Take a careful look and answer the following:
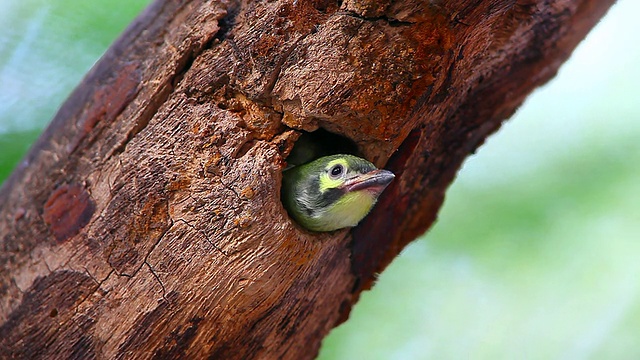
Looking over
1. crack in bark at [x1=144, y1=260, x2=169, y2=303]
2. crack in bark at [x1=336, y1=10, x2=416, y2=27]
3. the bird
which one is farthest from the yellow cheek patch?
crack in bark at [x1=144, y1=260, x2=169, y2=303]

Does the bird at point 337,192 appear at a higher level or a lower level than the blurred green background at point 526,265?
higher

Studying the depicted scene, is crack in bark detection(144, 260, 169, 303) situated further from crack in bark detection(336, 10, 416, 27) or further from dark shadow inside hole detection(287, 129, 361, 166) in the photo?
crack in bark detection(336, 10, 416, 27)

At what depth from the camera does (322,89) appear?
2465mm

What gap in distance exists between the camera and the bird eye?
111 inches

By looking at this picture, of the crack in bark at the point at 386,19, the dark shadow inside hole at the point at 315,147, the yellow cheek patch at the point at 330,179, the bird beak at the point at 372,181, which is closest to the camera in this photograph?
the crack in bark at the point at 386,19

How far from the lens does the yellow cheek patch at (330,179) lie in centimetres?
278

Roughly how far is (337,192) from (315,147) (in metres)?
0.44

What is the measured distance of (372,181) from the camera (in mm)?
2672

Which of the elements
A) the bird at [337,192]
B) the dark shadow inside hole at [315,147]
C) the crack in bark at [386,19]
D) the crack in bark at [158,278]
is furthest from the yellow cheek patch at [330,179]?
the crack in bark at [158,278]

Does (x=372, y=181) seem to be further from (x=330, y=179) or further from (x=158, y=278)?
(x=158, y=278)

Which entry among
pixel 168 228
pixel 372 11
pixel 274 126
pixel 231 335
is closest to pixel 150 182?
pixel 168 228

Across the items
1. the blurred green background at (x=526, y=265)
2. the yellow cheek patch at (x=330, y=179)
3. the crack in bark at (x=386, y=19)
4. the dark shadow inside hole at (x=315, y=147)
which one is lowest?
the blurred green background at (x=526, y=265)

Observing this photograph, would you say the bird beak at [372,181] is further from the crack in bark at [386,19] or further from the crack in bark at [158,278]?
the crack in bark at [158,278]

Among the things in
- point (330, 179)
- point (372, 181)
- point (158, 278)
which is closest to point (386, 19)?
point (372, 181)
